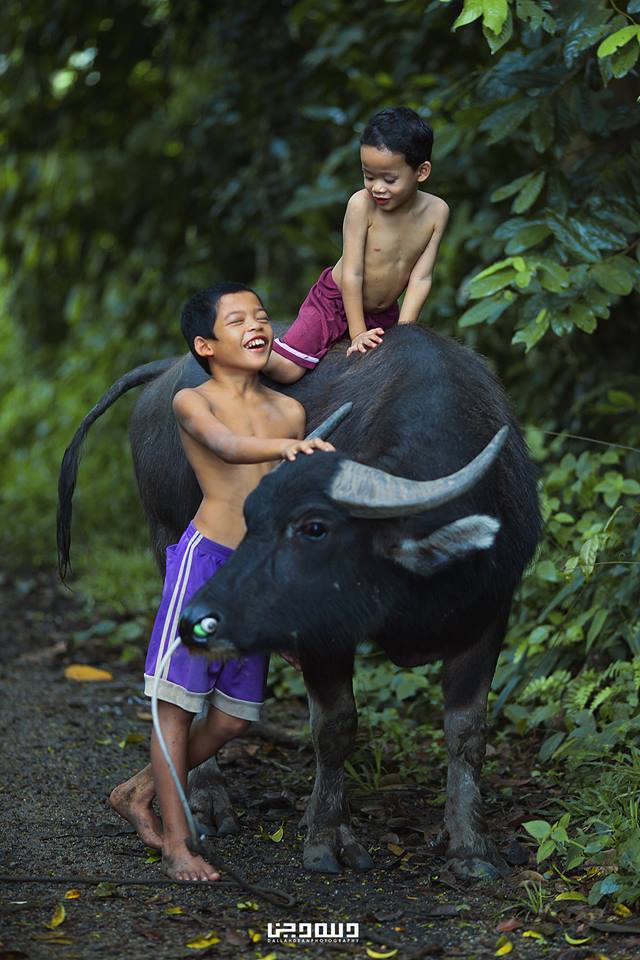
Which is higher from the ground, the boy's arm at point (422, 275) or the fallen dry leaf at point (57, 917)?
the boy's arm at point (422, 275)

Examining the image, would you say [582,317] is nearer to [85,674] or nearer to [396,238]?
[396,238]

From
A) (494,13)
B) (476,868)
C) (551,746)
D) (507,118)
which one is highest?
(494,13)

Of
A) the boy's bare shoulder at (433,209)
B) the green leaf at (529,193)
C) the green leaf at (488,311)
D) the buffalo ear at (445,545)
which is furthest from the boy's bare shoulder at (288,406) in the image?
the green leaf at (529,193)

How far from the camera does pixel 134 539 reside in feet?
26.6

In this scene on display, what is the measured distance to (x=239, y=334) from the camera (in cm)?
337

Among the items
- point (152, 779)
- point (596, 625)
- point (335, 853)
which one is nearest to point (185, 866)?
point (152, 779)

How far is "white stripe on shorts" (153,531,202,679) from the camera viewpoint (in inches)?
134

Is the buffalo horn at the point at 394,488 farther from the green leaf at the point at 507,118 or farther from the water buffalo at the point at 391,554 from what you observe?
the green leaf at the point at 507,118

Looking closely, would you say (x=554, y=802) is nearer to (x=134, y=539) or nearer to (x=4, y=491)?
(x=134, y=539)

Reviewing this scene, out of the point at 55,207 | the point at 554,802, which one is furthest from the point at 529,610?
the point at 55,207

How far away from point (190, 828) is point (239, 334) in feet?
4.29

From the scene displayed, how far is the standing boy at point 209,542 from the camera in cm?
335

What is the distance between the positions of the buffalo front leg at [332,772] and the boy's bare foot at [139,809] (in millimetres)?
429

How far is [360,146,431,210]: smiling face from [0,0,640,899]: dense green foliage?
41 cm
